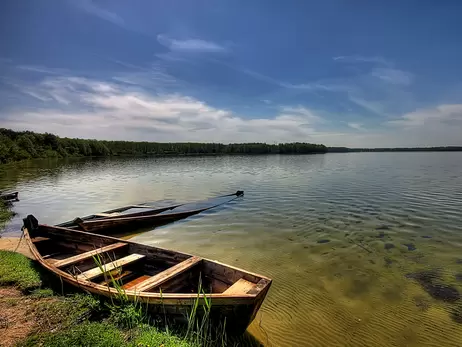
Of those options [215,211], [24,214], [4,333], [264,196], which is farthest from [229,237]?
[24,214]

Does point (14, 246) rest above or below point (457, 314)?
below

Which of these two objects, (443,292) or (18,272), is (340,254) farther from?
(18,272)

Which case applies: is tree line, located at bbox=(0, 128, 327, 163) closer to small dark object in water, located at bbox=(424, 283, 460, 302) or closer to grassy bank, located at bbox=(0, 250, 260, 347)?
grassy bank, located at bbox=(0, 250, 260, 347)

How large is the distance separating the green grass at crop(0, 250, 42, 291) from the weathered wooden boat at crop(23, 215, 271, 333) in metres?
0.46

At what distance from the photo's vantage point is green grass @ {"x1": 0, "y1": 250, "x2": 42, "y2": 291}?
20.6ft

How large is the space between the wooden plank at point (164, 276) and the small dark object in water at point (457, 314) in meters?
5.58

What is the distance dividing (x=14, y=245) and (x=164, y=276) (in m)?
8.13

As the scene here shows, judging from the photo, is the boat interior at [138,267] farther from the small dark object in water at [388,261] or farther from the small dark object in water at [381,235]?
the small dark object in water at [381,235]

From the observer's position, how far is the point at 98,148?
11181 centimetres

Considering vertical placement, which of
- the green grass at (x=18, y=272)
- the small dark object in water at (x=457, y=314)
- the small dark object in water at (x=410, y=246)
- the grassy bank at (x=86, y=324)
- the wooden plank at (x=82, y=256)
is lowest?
the small dark object in water at (x=457, y=314)

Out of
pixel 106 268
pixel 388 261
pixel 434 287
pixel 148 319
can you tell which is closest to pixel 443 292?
pixel 434 287

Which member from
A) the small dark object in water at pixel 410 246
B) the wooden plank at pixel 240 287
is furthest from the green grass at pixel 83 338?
the small dark object in water at pixel 410 246

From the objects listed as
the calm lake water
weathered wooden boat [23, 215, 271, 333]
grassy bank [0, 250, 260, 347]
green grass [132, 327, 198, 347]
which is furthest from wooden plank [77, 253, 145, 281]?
the calm lake water

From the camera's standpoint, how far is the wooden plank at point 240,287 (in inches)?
178
